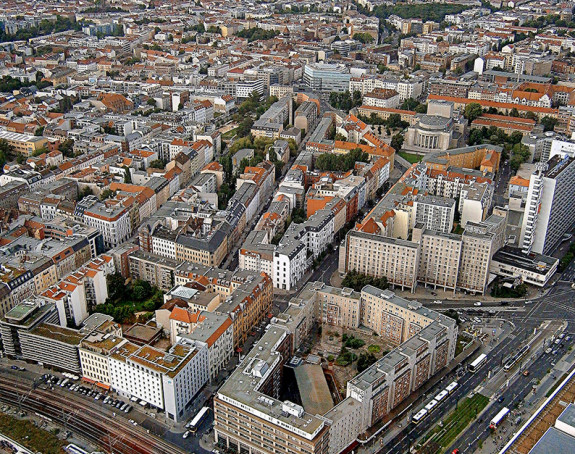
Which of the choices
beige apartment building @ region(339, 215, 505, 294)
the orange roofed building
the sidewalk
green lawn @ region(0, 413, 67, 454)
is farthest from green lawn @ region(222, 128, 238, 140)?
green lawn @ region(0, 413, 67, 454)

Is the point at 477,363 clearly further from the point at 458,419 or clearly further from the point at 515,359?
the point at 458,419

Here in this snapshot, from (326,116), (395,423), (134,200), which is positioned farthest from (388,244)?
(326,116)

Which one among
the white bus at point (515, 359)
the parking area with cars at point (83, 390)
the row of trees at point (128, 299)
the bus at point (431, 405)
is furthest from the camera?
the row of trees at point (128, 299)

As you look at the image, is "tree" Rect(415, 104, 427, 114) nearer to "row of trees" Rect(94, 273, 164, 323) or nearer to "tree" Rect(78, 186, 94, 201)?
"tree" Rect(78, 186, 94, 201)

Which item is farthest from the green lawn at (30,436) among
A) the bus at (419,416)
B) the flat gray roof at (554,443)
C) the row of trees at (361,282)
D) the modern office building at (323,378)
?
the flat gray roof at (554,443)

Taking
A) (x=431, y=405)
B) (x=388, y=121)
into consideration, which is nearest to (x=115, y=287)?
(x=431, y=405)

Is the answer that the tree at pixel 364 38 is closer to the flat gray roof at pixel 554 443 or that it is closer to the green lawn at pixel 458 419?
the green lawn at pixel 458 419
